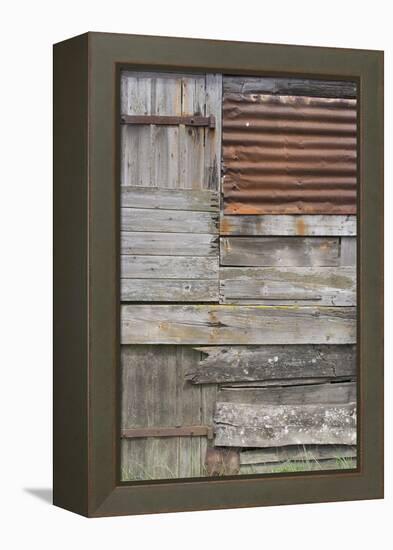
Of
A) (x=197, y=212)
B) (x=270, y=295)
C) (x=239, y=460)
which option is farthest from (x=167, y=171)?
(x=239, y=460)

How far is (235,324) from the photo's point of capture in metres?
9.47

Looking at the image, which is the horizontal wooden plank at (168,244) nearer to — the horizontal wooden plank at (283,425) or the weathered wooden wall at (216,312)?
the weathered wooden wall at (216,312)

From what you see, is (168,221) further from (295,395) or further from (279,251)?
(295,395)

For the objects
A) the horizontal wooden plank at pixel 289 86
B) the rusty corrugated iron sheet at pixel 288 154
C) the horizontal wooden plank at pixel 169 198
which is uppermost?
the horizontal wooden plank at pixel 289 86

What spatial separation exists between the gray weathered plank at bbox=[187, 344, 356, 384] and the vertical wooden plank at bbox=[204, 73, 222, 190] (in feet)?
3.14

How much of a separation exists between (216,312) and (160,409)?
25.0 inches

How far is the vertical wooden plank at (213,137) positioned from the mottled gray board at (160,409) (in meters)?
0.97

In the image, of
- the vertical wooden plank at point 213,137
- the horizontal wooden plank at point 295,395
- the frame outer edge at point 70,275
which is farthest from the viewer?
the horizontal wooden plank at point 295,395

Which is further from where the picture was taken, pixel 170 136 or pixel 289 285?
pixel 289 285

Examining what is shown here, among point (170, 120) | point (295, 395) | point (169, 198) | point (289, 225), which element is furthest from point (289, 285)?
point (170, 120)

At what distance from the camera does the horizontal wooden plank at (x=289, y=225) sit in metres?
9.47

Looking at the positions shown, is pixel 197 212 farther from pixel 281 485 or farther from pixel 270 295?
pixel 281 485

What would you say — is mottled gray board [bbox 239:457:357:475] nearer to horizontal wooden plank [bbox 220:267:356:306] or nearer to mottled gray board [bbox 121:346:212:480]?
mottled gray board [bbox 121:346:212:480]

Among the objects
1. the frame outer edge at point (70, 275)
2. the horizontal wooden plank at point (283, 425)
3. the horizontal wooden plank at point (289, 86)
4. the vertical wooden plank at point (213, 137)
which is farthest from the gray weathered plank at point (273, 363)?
the horizontal wooden plank at point (289, 86)
